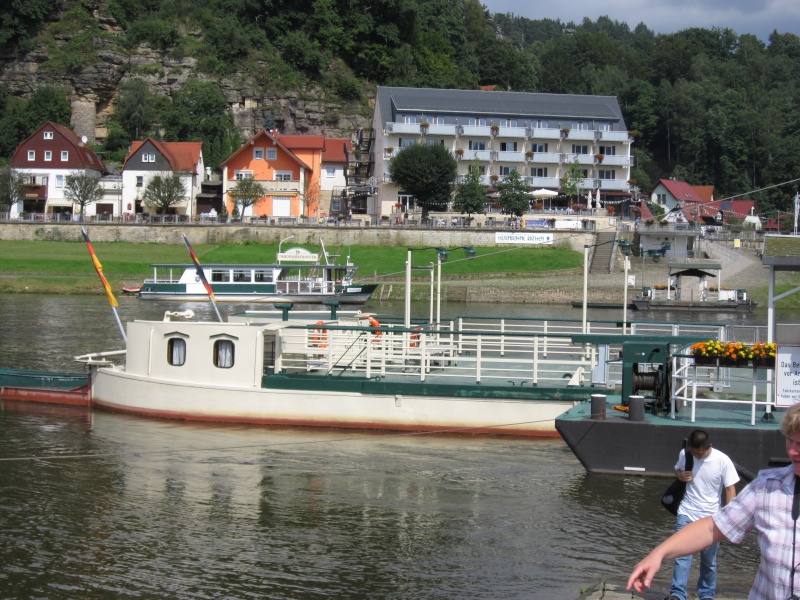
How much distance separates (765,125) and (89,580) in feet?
447

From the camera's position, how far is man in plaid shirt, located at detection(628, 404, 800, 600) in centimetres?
630

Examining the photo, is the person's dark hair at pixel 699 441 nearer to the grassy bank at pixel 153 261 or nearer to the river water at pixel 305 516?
the river water at pixel 305 516

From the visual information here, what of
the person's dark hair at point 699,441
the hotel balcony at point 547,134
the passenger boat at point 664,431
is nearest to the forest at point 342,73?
the hotel balcony at point 547,134

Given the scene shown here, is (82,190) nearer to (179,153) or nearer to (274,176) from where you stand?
(179,153)

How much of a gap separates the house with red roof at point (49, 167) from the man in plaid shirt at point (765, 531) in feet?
329

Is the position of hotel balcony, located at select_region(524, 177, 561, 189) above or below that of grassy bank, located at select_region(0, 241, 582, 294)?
above

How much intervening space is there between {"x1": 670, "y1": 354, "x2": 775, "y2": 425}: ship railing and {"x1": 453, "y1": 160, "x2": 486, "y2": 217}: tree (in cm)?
6785

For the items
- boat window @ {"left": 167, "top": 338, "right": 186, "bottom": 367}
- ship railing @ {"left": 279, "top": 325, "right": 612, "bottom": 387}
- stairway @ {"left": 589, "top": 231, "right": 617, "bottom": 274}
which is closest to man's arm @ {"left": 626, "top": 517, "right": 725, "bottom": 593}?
ship railing @ {"left": 279, "top": 325, "right": 612, "bottom": 387}

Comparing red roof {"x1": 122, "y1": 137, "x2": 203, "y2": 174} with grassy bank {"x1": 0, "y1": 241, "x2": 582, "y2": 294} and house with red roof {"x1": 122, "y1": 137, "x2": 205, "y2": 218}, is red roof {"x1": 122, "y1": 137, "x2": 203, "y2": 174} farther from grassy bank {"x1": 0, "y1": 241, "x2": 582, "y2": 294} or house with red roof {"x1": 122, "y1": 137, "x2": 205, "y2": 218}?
grassy bank {"x1": 0, "y1": 241, "x2": 582, "y2": 294}

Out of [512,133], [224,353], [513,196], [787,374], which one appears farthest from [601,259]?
[787,374]

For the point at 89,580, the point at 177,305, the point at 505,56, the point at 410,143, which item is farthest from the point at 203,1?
the point at 89,580

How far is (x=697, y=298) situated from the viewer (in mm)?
66000

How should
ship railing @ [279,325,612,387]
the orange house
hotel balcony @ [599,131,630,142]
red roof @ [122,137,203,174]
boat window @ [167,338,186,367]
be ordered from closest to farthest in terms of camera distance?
ship railing @ [279,325,612,387]
boat window @ [167,338,186,367]
the orange house
red roof @ [122,137,203,174]
hotel balcony @ [599,131,630,142]

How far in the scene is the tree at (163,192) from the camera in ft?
310
